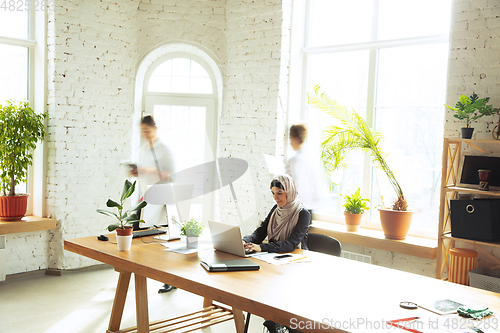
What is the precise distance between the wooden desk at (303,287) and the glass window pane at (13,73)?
8.47ft

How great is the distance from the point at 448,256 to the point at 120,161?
359 centimetres

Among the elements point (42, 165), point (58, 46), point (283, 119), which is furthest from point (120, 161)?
point (283, 119)

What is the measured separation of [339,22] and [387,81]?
36.6 inches

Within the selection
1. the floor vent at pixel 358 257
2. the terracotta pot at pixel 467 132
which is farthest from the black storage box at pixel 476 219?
the floor vent at pixel 358 257

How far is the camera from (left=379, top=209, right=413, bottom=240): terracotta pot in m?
3.94

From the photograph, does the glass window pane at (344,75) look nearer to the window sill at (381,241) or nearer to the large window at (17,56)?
the window sill at (381,241)

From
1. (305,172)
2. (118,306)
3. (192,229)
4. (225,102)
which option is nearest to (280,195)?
(192,229)

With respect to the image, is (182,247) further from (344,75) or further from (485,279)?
(344,75)

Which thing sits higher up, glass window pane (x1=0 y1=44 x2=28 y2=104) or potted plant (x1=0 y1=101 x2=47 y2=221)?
glass window pane (x1=0 y1=44 x2=28 y2=104)

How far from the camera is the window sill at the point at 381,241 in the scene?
3.80 meters

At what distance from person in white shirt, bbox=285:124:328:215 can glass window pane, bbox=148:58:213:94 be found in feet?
5.18

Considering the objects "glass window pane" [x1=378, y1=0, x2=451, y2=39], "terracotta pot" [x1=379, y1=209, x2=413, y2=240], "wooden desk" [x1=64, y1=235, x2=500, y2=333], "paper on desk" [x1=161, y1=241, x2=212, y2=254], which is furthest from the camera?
"glass window pane" [x1=378, y1=0, x2=451, y2=39]

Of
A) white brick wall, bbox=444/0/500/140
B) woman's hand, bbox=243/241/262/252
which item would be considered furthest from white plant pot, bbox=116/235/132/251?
white brick wall, bbox=444/0/500/140

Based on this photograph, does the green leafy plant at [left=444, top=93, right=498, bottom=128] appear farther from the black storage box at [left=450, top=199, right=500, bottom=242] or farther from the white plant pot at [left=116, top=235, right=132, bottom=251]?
the white plant pot at [left=116, top=235, right=132, bottom=251]
